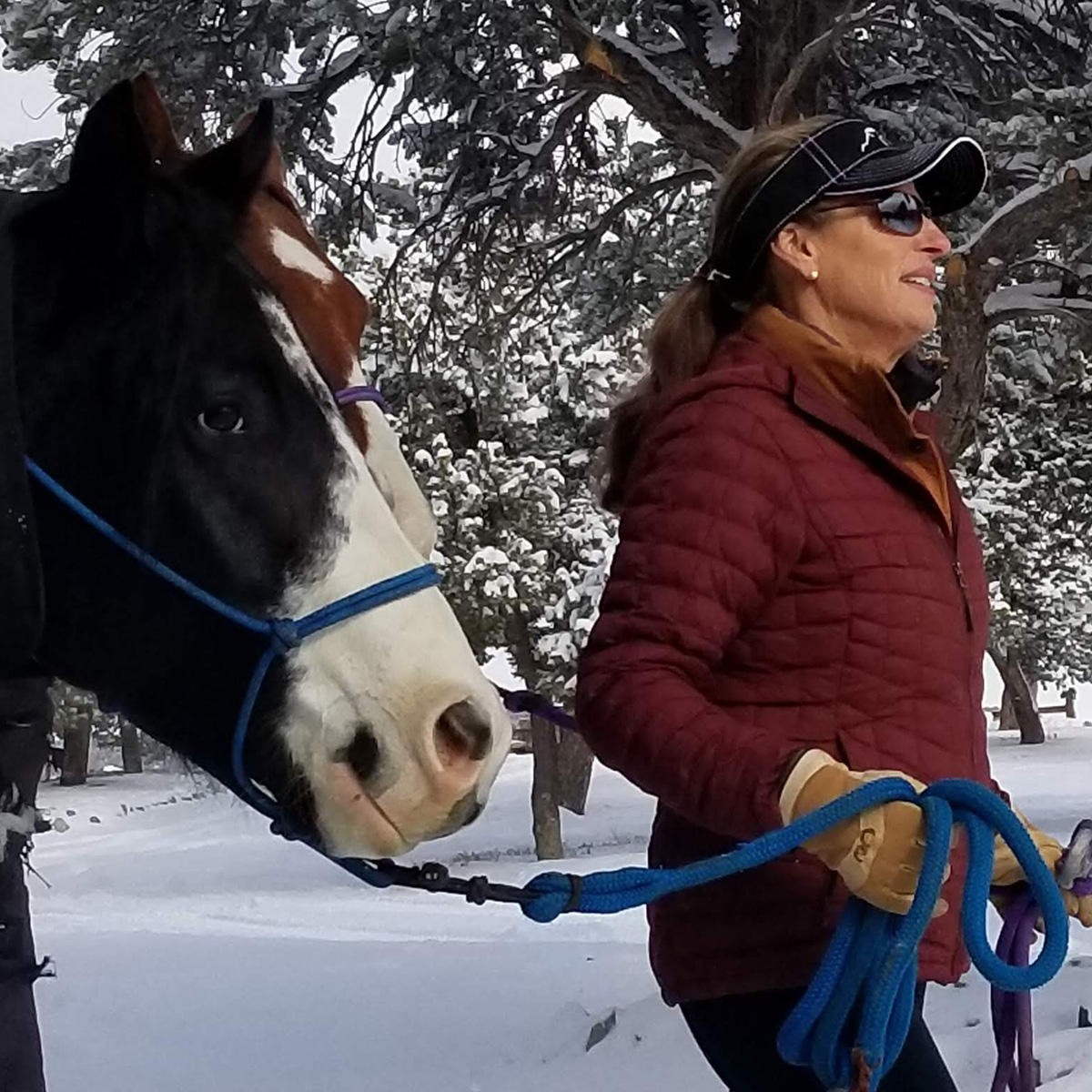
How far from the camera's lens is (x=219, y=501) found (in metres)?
1.44

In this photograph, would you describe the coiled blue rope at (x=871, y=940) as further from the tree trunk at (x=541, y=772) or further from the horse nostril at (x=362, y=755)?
the tree trunk at (x=541, y=772)

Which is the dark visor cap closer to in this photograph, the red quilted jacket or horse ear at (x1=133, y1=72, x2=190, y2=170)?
the red quilted jacket

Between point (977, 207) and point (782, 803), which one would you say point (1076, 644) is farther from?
point (782, 803)

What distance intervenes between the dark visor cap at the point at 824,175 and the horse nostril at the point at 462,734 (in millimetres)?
794

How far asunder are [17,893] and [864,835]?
0.90 meters

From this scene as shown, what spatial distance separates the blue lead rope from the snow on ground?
0.51 metres

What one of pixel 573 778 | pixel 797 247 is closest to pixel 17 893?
pixel 797 247

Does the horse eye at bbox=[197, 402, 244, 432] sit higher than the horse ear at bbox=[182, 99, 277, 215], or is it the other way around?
the horse ear at bbox=[182, 99, 277, 215]

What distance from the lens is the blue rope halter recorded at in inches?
54.8

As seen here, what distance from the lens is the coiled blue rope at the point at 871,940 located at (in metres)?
1.48

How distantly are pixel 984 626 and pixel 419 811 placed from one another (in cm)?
82

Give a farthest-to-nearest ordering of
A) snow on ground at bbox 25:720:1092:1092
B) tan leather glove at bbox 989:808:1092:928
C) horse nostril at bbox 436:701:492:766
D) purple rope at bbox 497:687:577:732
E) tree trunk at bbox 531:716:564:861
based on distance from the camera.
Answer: tree trunk at bbox 531:716:564:861 → snow on ground at bbox 25:720:1092:1092 → purple rope at bbox 497:687:577:732 → tan leather glove at bbox 989:808:1092:928 → horse nostril at bbox 436:701:492:766

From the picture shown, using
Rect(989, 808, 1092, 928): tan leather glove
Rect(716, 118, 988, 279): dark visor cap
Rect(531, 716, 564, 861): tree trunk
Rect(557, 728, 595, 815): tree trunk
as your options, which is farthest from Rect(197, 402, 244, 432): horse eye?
Rect(557, 728, 595, 815): tree trunk

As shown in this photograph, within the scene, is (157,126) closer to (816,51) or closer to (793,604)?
(793,604)
